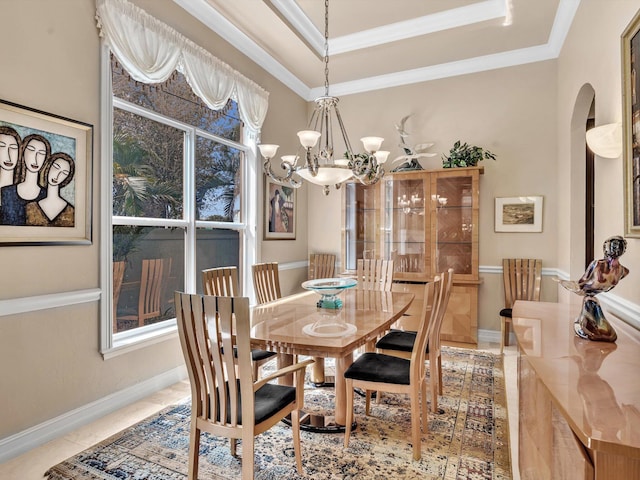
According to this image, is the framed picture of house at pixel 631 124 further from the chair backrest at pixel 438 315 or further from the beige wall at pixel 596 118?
the chair backrest at pixel 438 315

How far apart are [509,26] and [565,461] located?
3930 millimetres

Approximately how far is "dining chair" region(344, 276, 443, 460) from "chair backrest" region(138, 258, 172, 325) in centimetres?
175

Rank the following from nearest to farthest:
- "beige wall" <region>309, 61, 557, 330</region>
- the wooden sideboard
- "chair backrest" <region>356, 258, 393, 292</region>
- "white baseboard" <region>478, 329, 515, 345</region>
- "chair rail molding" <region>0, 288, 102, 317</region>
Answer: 1. the wooden sideboard
2. "chair rail molding" <region>0, 288, 102, 317</region>
3. "chair backrest" <region>356, 258, 393, 292</region>
4. "beige wall" <region>309, 61, 557, 330</region>
5. "white baseboard" <region>478, 329, 515, 345</region>

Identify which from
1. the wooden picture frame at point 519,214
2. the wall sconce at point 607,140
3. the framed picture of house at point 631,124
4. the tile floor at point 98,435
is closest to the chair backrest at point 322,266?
the wooden picture frame at point 519,214

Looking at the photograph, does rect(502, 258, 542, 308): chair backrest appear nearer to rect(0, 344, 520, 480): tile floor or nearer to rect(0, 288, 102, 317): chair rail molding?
rect(0, 344, 520, 480): tile floor

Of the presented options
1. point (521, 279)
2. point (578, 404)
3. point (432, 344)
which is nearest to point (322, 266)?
point (521, 279)

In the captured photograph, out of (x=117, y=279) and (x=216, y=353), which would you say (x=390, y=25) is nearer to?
(x=117, y=279)

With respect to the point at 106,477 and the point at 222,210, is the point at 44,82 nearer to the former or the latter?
the point at 222,210

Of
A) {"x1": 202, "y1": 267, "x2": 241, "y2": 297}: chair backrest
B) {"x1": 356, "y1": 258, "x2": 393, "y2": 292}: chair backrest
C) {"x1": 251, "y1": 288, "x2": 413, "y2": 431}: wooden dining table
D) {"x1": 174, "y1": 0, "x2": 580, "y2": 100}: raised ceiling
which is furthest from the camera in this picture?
{"x1": 356, "y1": 258, "x2": 393, "y2": 292}: chair backrest

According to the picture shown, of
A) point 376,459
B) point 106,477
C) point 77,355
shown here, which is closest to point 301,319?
point 376,459

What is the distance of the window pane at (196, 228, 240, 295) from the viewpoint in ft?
11.4

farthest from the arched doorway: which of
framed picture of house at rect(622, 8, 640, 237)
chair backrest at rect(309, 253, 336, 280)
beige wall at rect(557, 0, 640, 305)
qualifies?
chair backrest at rect(309, 253, 336, 280)

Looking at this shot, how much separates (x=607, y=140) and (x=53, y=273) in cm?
328

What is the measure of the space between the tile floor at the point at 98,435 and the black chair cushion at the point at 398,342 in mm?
772
